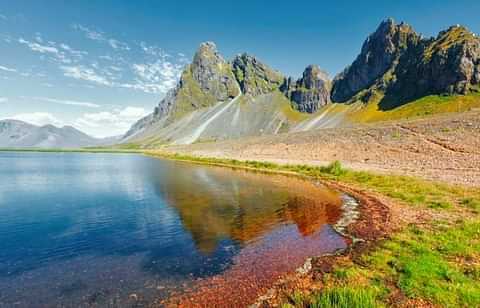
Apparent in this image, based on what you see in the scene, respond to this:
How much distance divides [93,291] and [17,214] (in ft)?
67.8

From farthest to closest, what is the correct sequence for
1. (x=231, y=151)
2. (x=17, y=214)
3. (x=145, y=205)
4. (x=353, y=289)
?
(x=231, y=151) < (x=145, y=205) < (x=17, y=214) < (x=353, y=289)

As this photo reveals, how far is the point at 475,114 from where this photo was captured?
205 feet

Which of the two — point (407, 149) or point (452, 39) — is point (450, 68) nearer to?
point (452, 39)

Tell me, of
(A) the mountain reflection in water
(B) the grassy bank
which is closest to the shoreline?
(B) the grassy bank

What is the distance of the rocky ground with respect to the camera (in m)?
40.5

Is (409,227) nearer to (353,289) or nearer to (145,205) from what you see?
(353,289)

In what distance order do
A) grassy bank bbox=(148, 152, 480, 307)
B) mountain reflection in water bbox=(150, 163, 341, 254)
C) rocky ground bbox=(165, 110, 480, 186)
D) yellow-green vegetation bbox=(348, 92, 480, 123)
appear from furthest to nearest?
yellow-green vegetation bbox=(348, 92, 480, 123), rocky ground bbox=(165, 110, 480, 186), mountain reflection in water bbox=(150, 163, 341, 254), grassy bank bbox=(148, 152, 480, 307)

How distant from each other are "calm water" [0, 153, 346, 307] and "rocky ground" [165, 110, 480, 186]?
57.7ft

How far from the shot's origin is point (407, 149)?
184 feet

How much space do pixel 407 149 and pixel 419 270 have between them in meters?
50.9

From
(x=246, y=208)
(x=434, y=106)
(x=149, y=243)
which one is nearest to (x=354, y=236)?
(x=246, y=208)

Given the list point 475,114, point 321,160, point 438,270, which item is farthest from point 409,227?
point 475,114

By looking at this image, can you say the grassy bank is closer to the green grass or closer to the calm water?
the green grass

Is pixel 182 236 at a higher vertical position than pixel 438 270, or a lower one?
lower
